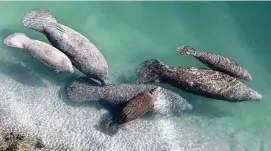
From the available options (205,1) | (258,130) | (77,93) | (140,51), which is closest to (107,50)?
(140,51)

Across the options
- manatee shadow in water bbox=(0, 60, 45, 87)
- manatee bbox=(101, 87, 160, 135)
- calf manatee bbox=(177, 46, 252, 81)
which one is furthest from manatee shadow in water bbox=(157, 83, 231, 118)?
manatee shadow in water bbox=(0, 60, 45, 87)

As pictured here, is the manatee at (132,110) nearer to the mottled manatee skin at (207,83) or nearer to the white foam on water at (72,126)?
the white foam on water at (72,126)

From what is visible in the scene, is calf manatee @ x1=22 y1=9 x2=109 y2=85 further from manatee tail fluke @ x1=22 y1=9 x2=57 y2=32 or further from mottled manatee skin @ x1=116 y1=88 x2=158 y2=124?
mottled manatee skin @ x1=116 y1=88 x2=158 y2=124

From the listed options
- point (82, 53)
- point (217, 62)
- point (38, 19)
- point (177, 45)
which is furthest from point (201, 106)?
point (38, 19)

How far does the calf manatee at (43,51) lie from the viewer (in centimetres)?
963

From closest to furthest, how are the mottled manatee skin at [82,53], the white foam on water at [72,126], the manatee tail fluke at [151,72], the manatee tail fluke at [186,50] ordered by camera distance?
the white foam on water at [72,126], the mottled manatee skin at [82,53], the manatee tail fluke at [151,72], the manatee tail fluke at [186,50]

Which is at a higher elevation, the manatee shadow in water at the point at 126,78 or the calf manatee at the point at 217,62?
the calf manatee at the point at 217,62

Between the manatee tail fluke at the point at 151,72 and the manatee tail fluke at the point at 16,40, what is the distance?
3.01 metres

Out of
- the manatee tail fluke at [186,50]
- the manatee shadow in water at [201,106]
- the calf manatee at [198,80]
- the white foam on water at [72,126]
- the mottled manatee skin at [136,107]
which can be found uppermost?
the manatee tail fluke at [186,50]

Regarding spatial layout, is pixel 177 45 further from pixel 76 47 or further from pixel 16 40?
pixel 16 40

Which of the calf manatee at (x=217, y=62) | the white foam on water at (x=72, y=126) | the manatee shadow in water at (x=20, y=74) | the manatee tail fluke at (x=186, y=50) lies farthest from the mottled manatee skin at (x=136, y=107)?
the manatee shadow in water at (x=20, y=74)

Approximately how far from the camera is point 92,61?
32.2 ft

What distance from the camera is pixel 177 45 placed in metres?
11.3

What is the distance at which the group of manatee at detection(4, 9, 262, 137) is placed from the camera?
380 inches
